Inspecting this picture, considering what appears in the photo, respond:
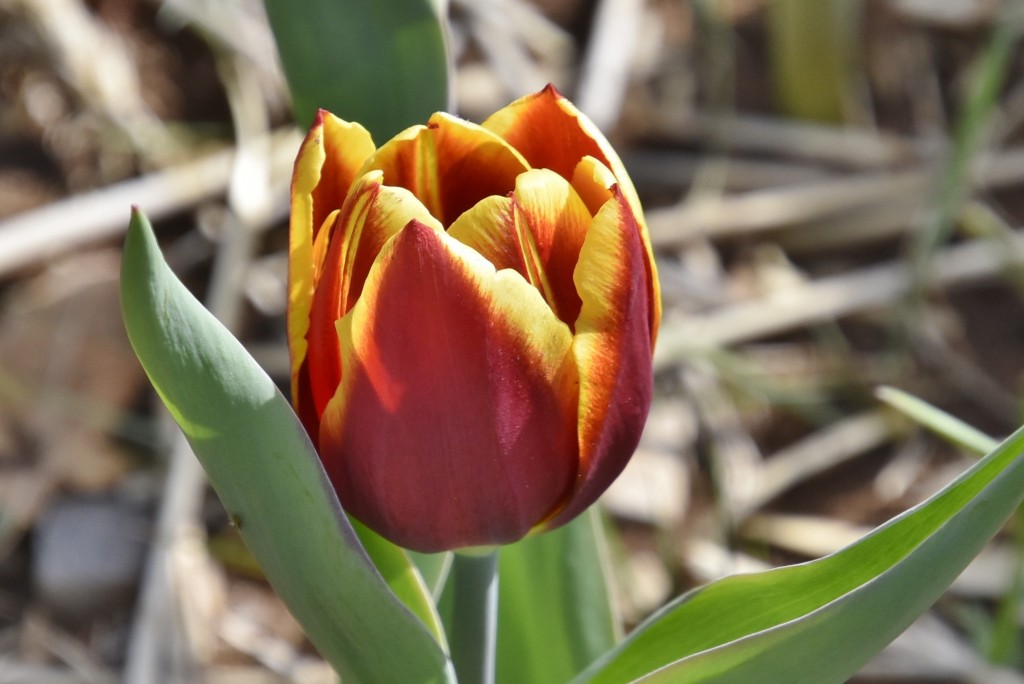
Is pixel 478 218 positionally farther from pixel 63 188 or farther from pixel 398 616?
pixel 63 188

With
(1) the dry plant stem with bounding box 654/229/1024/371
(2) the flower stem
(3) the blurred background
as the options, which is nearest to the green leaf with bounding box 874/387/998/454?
(2) the flower stem

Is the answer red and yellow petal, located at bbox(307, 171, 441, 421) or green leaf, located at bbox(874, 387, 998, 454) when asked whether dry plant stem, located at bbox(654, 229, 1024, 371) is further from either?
red and yellow petal, located at bbox(307, 171, 441, 421)

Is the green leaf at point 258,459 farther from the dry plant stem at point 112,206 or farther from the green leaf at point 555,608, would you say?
the dry plant stem at point 112,206

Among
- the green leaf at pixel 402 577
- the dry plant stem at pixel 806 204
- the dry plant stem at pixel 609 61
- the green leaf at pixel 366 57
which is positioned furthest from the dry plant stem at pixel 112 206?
the green leaf at pixel 402 577

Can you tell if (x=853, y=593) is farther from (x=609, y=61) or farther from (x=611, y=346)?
(x=609, y=61)

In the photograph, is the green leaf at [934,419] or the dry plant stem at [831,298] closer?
the green leaf at [934,419]

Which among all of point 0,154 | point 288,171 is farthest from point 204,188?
point 0,154
